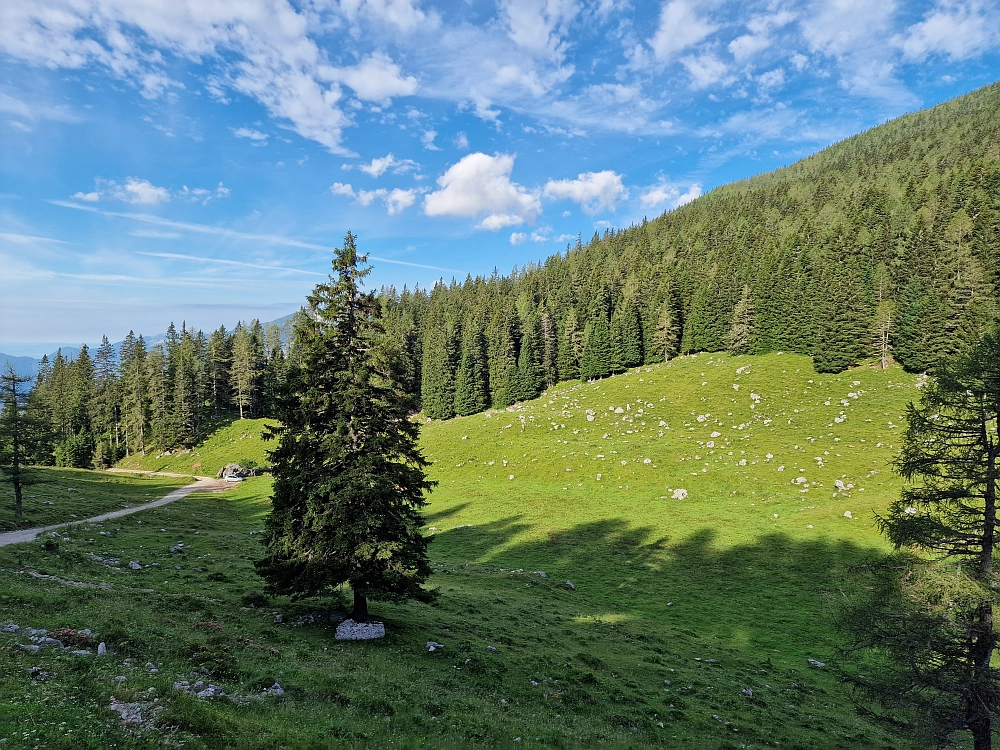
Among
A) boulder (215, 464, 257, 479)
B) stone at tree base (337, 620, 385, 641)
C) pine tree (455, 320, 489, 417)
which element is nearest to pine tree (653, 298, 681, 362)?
pine tree (455, 320, 489, 417)

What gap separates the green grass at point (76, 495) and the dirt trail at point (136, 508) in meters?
1.09

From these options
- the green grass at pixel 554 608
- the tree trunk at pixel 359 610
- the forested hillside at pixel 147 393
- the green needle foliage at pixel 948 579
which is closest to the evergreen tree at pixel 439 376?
the forested hillside at pixel 147 393

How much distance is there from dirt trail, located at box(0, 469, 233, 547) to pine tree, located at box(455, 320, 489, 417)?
51.6 meters

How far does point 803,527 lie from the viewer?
42094mm

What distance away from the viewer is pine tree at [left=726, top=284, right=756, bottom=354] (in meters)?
95.9

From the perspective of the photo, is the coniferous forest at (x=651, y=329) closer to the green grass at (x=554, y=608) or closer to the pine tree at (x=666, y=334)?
the pine tree at (x=666, y=334)

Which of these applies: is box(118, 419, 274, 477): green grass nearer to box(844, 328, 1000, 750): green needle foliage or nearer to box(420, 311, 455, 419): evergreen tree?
box(420, 311, 455, 419): evergreen tree

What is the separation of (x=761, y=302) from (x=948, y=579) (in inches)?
3878

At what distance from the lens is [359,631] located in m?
19.8

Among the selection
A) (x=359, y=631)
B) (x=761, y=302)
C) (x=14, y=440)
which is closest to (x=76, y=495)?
(x=14, y=440)

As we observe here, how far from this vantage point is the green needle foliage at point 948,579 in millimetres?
13375

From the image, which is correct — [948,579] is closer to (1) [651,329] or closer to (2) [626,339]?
(2) [626,339]

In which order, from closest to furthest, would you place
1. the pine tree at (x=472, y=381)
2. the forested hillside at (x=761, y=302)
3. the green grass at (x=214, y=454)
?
the forested hillside at (x=761, y=302)
the green grass at (x=214, y=454)
the pine tree at (x=472, y=381)

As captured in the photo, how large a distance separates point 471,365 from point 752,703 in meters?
95.8
